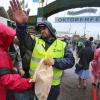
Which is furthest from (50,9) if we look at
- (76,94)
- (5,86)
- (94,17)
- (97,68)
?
(5,86)

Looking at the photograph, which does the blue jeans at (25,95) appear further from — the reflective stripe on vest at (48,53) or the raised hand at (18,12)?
the raised hand at (18,12)

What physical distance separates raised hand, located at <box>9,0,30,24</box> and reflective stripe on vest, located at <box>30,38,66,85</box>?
72 centimetres

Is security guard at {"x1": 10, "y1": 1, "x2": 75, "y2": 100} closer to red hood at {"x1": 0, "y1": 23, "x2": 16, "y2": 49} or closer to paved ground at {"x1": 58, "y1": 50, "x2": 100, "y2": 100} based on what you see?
red hood at {"x1": 0, "y1": 23, "x2": 16, "y2": 49}

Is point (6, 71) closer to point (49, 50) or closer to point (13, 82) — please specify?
point (13, 82)

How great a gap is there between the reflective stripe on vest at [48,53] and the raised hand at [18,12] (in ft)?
2.37

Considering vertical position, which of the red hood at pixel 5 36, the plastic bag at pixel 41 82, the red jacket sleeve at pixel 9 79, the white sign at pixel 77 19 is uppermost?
the red hood at pixel 5 36

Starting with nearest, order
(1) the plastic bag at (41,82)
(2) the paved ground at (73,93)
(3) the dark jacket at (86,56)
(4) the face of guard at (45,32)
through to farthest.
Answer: (1) the plastic bag at (41,82) → (4) the face of guard at (45,32) → (2) the paved ground at (73,93) → (3) the dark jacket at (86,56)

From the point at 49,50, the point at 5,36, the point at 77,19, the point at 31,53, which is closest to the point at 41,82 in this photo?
the point at 5,36

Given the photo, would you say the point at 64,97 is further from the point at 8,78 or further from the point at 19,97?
the point at 8,78

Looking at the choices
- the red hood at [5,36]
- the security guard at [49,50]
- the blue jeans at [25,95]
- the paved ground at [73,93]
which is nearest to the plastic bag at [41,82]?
the blue jeans at [25,95]

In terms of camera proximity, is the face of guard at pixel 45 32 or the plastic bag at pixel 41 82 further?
the face of guard at pixel 45 32

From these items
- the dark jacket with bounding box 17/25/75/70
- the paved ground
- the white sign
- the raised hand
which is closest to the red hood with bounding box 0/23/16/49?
the raised hand

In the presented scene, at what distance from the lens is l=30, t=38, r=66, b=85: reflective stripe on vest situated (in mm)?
4922

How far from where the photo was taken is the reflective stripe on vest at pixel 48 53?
16.1ft
